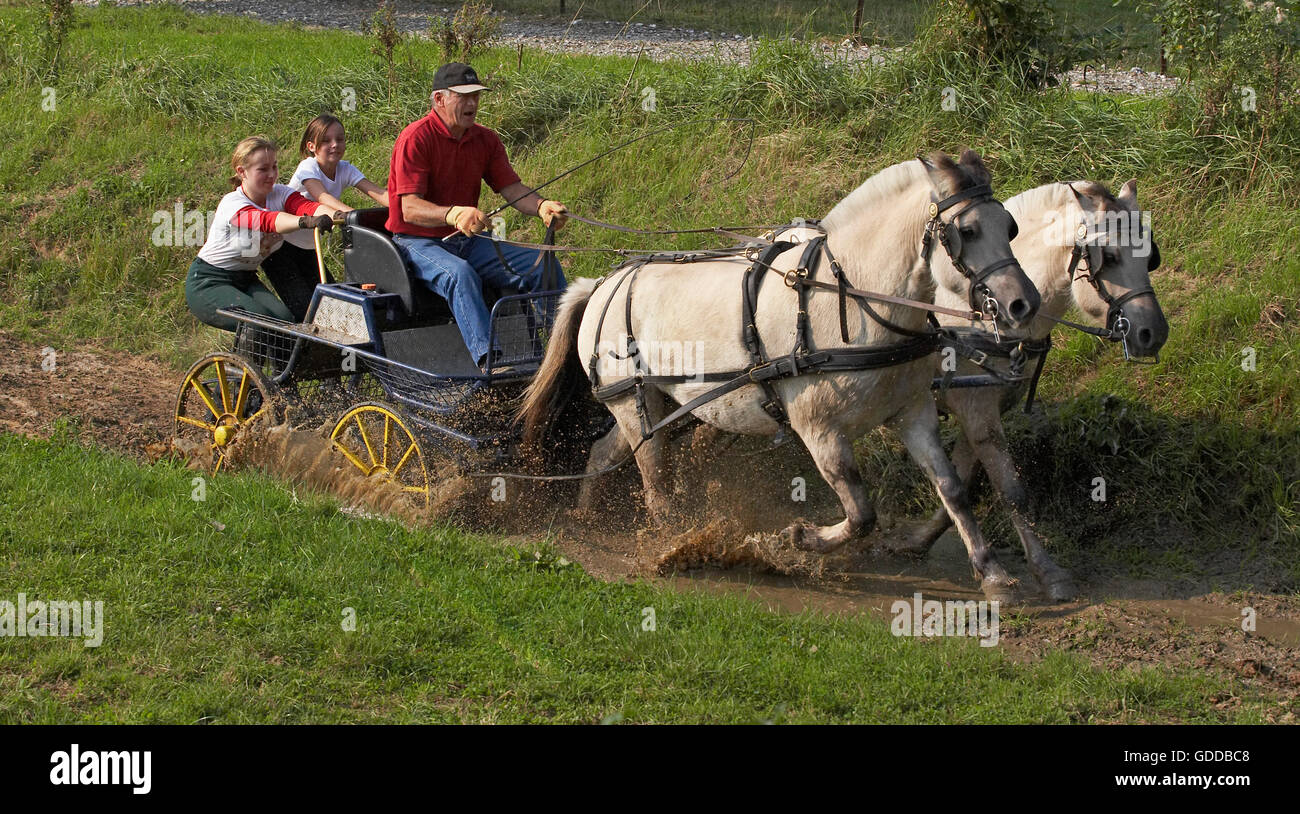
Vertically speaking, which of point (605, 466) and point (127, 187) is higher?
point (127, 187)

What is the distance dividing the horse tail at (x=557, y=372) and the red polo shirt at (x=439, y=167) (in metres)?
0.88

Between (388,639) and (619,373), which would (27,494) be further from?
(619,373)

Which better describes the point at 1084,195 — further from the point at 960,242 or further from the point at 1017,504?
the point at 1017,504

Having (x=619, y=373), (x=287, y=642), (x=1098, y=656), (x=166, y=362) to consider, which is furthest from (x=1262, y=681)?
(x=166, y=362)

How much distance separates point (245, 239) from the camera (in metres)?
7.68

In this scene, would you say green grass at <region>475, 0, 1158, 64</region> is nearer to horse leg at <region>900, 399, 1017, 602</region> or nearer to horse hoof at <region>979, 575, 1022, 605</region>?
horse leg at <region>900, 399, 1017, 602</region>

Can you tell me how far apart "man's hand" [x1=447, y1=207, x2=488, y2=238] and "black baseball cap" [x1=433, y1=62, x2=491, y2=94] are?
765 mm

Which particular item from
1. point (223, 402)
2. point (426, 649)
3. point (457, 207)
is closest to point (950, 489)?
point (426, 649)

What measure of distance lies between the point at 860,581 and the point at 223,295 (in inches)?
162

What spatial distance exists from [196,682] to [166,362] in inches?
251

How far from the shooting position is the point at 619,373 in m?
6.53

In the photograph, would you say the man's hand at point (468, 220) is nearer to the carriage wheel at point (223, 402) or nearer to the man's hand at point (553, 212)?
the man's hand at point (553, 212)

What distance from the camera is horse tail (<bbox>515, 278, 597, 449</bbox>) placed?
6.74 m

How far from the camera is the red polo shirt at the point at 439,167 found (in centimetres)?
698
